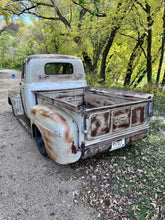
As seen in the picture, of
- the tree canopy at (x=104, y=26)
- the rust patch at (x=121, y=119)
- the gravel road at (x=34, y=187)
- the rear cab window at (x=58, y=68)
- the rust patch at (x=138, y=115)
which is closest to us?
the gravel road at (x=34, y=187)

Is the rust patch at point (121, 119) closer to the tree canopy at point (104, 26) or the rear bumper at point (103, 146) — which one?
the rear bumper at point (103, 146)

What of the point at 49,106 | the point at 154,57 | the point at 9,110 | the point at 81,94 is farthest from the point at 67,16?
the point at 49,106

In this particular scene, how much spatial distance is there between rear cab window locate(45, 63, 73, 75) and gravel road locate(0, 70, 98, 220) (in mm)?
2055

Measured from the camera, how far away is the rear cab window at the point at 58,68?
4.36 metres

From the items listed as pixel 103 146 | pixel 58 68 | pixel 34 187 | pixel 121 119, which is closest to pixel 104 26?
pixel 58 68

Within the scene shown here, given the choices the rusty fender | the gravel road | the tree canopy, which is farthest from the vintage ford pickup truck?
the tree canopy

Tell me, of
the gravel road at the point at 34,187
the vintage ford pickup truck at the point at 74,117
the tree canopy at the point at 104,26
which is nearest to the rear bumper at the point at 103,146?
the vintage ford pickup truck at the point at 74,117

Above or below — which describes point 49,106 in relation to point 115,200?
above

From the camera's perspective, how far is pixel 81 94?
489 cm

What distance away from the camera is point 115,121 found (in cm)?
278

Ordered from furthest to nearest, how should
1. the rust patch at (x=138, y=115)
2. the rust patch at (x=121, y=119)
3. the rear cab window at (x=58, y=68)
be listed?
1. the rear cab window at (x=58, y=68)
2. the rust patch at (x=138, y=115)
3. the rust patch at (x=121, y=119)

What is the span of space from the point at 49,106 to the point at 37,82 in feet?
3.93

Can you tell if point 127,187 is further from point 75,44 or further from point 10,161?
point 75,44

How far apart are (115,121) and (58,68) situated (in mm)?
2590
